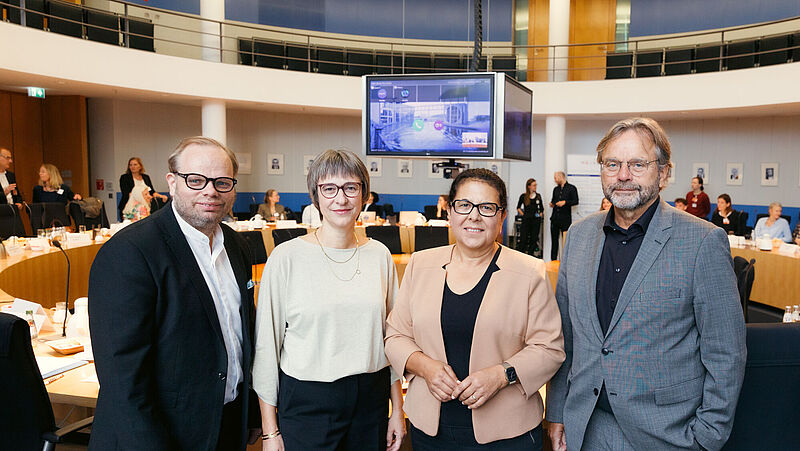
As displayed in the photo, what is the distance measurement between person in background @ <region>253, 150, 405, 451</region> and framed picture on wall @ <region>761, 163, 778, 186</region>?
13.0m

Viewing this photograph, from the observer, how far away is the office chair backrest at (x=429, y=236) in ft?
26.6

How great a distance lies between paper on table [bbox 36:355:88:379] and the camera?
2.69m

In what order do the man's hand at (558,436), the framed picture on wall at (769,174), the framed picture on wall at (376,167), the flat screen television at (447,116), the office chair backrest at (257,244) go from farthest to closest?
1. the framed picture on wall at (376,167)
2. the framed picture on wall at (769,174)
3. the office chair backrest at (257,244)
4. the flat screen television at (447,116)
5. the man's hand at (558,436)

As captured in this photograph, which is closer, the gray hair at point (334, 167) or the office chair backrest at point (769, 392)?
the office chair backrest at point (769, 392)

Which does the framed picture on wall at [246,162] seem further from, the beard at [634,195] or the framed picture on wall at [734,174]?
the beard at [634,195]

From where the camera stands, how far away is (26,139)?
37.9 ft

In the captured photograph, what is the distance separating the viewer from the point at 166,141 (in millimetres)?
13016

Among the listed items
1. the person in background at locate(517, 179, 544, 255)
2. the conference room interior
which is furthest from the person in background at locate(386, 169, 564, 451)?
the person in background at locate(517, 179, 544, 255)

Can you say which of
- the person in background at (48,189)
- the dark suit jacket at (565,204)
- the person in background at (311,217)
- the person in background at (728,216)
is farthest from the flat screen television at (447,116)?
the dark suit jacket at (565,204)

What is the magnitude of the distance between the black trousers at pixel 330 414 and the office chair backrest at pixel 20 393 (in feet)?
3.12

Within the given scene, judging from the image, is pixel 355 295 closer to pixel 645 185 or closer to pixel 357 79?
pixel 645 185

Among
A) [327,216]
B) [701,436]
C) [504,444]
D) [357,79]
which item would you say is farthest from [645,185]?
[357,79]

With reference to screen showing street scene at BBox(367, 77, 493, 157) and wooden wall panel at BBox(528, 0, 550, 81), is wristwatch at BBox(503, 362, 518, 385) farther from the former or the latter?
wooden wall panel at BBox(528, 0, 550, 81)

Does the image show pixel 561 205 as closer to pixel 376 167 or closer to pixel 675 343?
pixel 376 167
